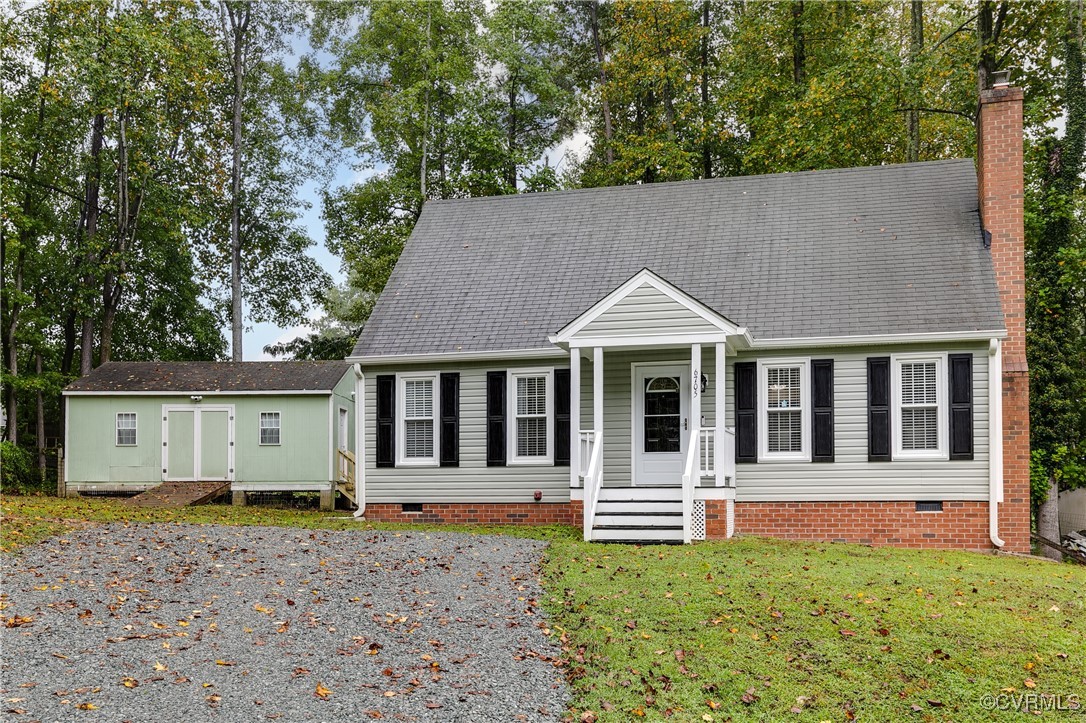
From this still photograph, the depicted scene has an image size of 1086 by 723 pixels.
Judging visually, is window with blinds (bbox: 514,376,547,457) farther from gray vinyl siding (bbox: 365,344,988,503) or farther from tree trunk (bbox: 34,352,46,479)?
tree trunk (bbox: 34,352,46,479)

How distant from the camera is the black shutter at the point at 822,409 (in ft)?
45.4

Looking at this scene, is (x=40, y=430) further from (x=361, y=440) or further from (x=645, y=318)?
(x=645, y=318)

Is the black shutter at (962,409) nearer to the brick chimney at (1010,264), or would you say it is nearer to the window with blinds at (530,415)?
the brick chimney at (1010,264)

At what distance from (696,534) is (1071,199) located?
1146 cm

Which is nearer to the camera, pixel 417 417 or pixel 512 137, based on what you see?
pixel 417 417

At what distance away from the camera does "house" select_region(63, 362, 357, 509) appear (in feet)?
68.4

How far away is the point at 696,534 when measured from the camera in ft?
42.6

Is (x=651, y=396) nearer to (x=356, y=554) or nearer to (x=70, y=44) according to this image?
(x=356, y=554)

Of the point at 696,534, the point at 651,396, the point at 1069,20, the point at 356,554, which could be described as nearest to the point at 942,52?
the point at 1069,20

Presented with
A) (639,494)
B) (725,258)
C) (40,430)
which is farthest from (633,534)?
(40,430)

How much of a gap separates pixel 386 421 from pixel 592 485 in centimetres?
443

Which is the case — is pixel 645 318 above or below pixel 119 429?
above

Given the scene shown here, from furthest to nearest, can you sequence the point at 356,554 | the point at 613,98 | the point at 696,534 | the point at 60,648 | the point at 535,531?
the point at 613,98
the point at 535,531
the point at 696,534
the point at 356,554
the point at 60,648

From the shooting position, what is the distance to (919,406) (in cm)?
1355
